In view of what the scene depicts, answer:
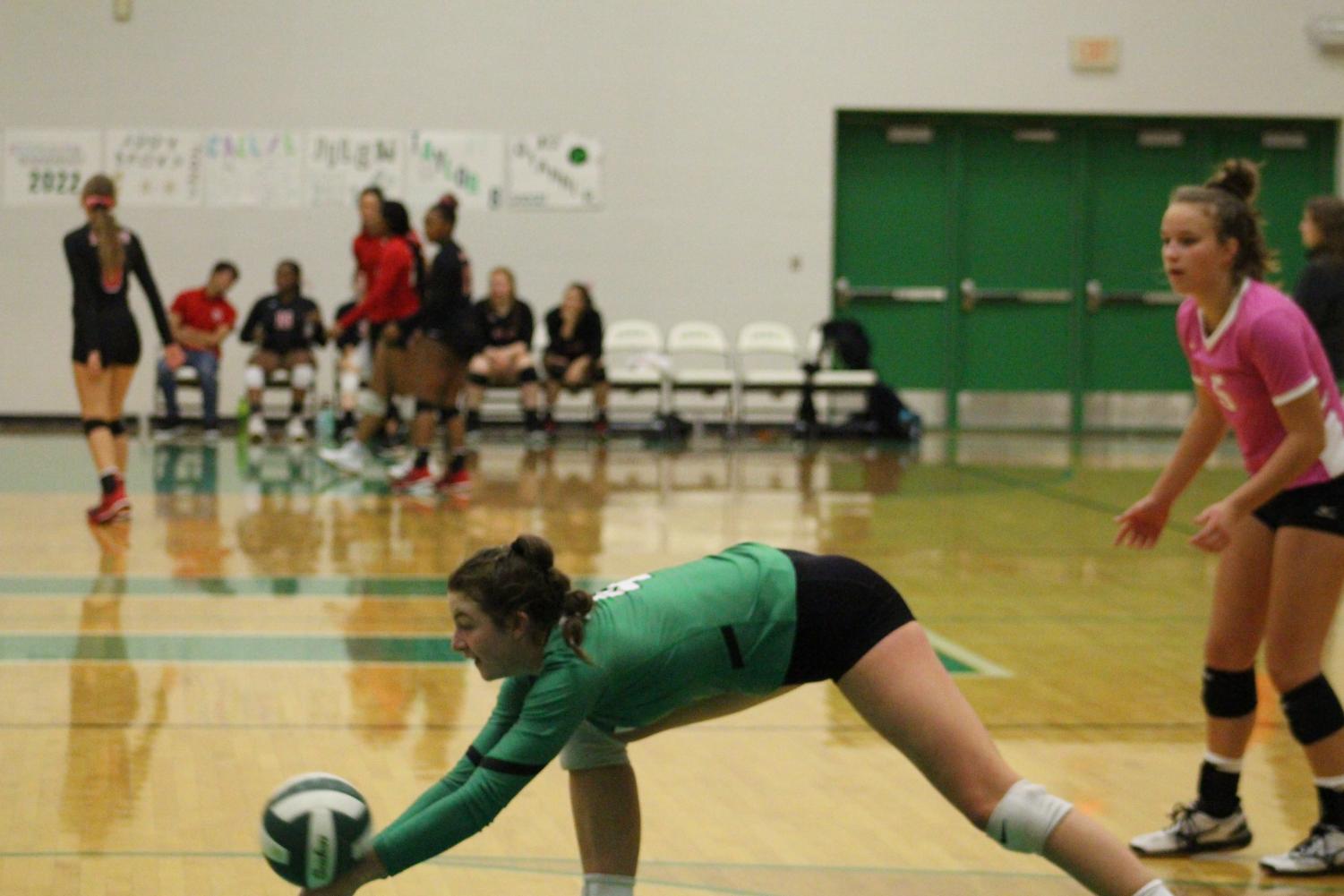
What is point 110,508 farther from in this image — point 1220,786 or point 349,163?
point 349,163

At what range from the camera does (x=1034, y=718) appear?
5641 mm

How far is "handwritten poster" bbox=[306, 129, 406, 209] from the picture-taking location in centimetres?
1748

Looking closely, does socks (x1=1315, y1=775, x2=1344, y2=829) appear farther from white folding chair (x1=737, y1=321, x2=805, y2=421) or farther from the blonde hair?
white folding chair (x1=737, y1=321, x2=805, y2=421)

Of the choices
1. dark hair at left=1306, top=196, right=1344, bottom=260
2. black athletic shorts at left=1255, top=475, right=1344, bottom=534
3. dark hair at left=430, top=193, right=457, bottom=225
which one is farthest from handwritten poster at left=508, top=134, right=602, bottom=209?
black athletic shorts at left=1255, top=475, right=1344, bottom=534

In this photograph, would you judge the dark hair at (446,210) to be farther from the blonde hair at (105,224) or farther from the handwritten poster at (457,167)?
the handwritten poster at (457,167)

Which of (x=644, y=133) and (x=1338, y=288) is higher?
(x=644, y=133)

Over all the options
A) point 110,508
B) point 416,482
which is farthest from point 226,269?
point 110,508

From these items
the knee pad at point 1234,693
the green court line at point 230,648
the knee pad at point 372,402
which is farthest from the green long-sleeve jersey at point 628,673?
the knee pad at point 372,402

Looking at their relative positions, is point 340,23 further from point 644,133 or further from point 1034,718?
point 1034,718

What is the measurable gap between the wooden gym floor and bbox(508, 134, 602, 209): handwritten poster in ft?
21.1

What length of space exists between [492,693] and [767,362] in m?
12.4

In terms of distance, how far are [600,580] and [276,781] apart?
10.8 feet

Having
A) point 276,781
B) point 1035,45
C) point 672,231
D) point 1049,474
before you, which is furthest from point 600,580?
point 1035,45

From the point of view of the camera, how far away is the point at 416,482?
11562 millimetres
